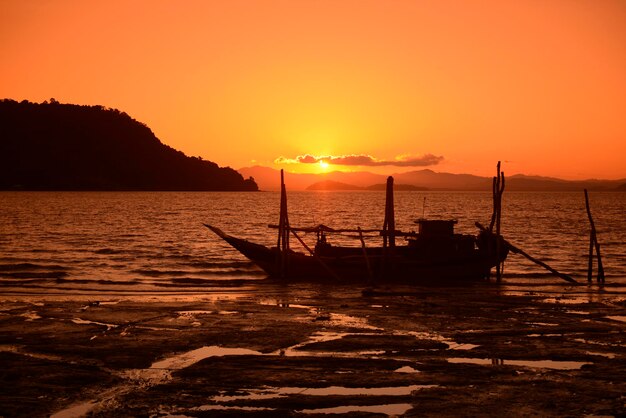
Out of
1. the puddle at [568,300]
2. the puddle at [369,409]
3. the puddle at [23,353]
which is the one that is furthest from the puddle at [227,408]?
the puddle at [568,300]

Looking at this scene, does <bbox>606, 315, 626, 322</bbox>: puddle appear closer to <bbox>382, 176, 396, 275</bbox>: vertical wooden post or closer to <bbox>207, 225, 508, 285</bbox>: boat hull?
<bbox>207, 225, 508, 285</bbox>: boat hull

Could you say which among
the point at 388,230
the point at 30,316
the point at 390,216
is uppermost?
the point at 390,216

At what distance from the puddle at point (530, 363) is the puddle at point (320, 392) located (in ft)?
5.95

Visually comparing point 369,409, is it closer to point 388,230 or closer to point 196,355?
point 196,355

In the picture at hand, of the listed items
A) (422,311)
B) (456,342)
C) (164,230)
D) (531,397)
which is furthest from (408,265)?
(164,230)

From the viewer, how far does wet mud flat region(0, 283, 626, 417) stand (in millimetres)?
9102

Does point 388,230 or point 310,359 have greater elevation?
point 388,230

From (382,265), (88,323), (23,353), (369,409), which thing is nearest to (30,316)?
(88,323)

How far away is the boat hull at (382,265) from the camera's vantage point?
2528cm

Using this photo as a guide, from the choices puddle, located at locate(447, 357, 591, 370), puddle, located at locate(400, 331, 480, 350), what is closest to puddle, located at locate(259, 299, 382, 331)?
puddle, located at locate(400, 331, 480, 350)

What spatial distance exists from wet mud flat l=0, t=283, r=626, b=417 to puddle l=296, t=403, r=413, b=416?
0.03 metres

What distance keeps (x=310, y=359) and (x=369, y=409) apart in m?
2.73

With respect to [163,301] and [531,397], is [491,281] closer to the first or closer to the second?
[163,301]

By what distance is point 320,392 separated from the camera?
957 centimetres
